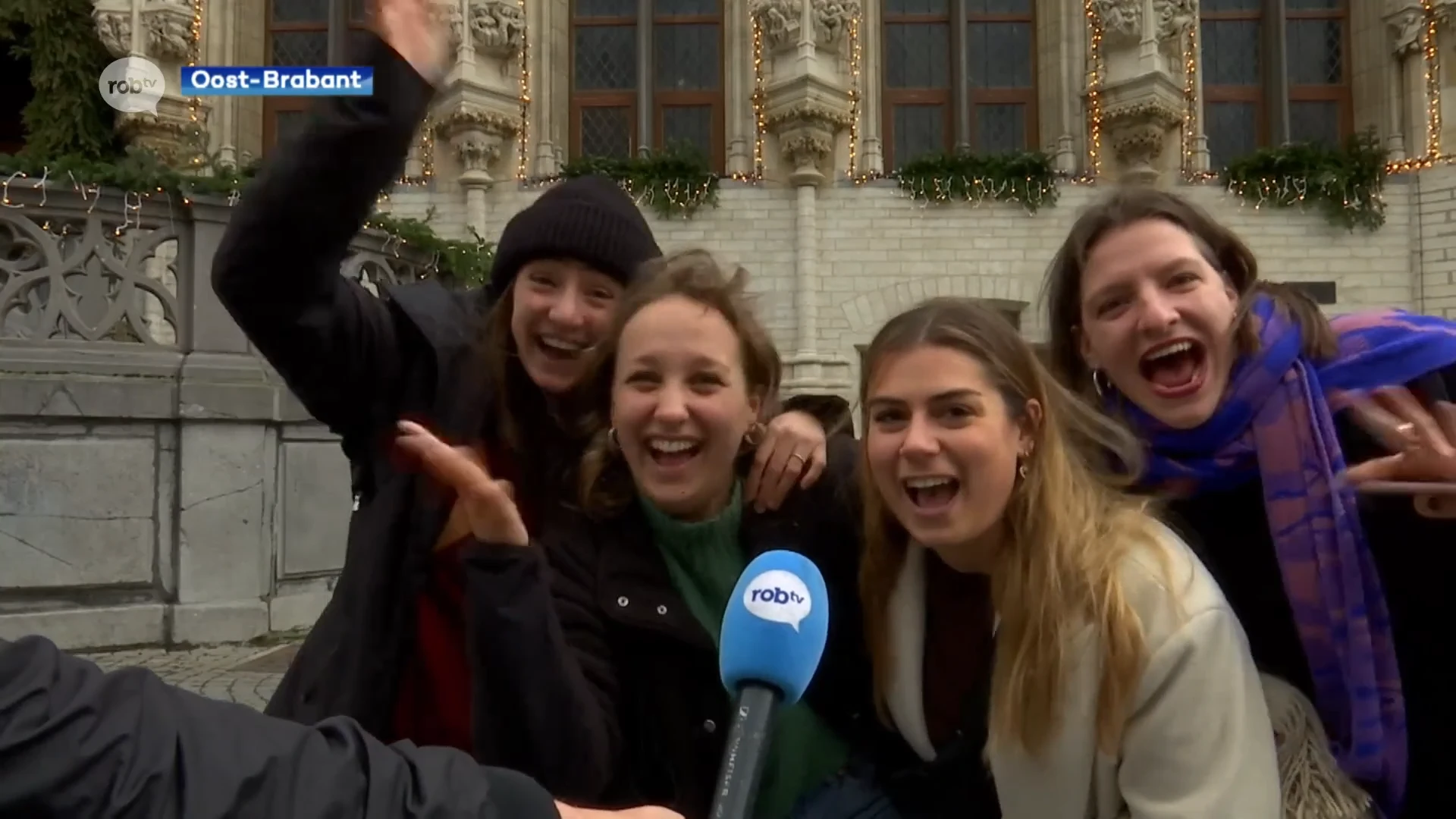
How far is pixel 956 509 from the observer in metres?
1.47

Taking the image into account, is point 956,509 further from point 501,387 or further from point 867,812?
point 501,387

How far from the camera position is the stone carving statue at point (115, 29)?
436 inches

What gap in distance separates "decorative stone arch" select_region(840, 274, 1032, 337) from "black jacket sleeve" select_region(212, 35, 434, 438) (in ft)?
33.7

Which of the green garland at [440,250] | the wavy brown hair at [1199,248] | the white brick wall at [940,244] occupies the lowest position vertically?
the wavy brown hair at [1199,248]

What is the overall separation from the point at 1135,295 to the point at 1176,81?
38.5 feet

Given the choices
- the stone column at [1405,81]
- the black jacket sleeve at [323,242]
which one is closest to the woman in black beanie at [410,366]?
the black jacket sleeve at [323,242]

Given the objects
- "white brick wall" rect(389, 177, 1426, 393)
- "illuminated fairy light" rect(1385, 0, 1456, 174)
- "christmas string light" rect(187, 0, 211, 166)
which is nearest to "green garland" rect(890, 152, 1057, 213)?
"white brick wall" rect(389, 177, 1426, 393)

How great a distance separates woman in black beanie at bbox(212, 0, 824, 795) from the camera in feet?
4.74

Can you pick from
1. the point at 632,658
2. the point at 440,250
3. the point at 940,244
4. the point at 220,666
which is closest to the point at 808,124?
the point at 940,244

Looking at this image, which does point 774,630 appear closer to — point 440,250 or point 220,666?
point 220,666

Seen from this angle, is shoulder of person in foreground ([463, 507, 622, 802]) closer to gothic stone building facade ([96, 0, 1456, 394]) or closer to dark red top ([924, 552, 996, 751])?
dark red top ([924, 552, 996, 751])

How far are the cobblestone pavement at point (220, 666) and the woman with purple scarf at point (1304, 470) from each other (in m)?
3.88

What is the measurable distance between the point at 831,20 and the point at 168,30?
793cm

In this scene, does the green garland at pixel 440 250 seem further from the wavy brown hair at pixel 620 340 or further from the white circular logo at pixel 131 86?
the white circular logo at pixel 131 86
